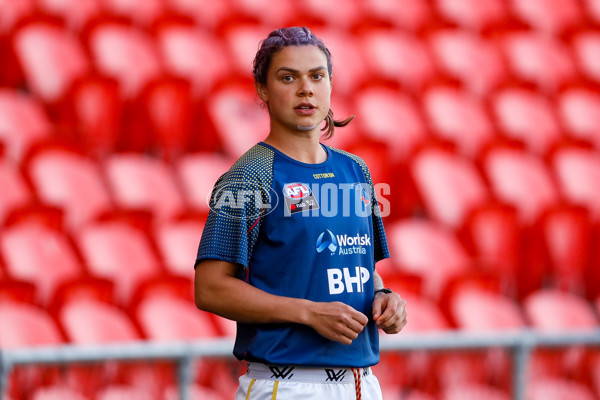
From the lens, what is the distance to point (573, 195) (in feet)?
18.5

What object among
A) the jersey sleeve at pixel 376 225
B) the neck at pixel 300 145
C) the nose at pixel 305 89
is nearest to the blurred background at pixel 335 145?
the jersey sleeve at pixel 376 225

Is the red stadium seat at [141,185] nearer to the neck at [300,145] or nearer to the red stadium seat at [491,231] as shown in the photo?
the red stadium seat at [491,231]

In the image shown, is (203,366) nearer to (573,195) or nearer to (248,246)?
(248,246)

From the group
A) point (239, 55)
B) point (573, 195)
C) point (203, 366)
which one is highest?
point (239, 55)

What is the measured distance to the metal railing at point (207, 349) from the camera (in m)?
2.85

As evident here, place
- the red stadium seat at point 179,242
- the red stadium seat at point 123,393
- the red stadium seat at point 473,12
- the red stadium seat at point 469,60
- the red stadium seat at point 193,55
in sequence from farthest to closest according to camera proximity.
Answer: the red stadium seat at point 473,12
the red stadium seat at point 469,60
the red stadium seat at point 193,55
the red stadium seat at point 179,242
the red stadium seat at point 123,393

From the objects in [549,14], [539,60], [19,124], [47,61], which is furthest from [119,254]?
[549,14]

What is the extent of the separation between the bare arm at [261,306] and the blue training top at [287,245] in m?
0.03

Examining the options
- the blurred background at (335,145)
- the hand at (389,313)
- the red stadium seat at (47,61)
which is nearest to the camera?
the hand at (389,313)

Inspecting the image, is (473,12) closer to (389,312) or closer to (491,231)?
(491,231)

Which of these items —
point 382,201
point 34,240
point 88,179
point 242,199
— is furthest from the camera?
point 88,179

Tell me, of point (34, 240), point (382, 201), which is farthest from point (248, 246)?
point (34, 240)

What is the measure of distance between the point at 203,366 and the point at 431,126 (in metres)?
3.27

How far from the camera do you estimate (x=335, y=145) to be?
5383 mm
